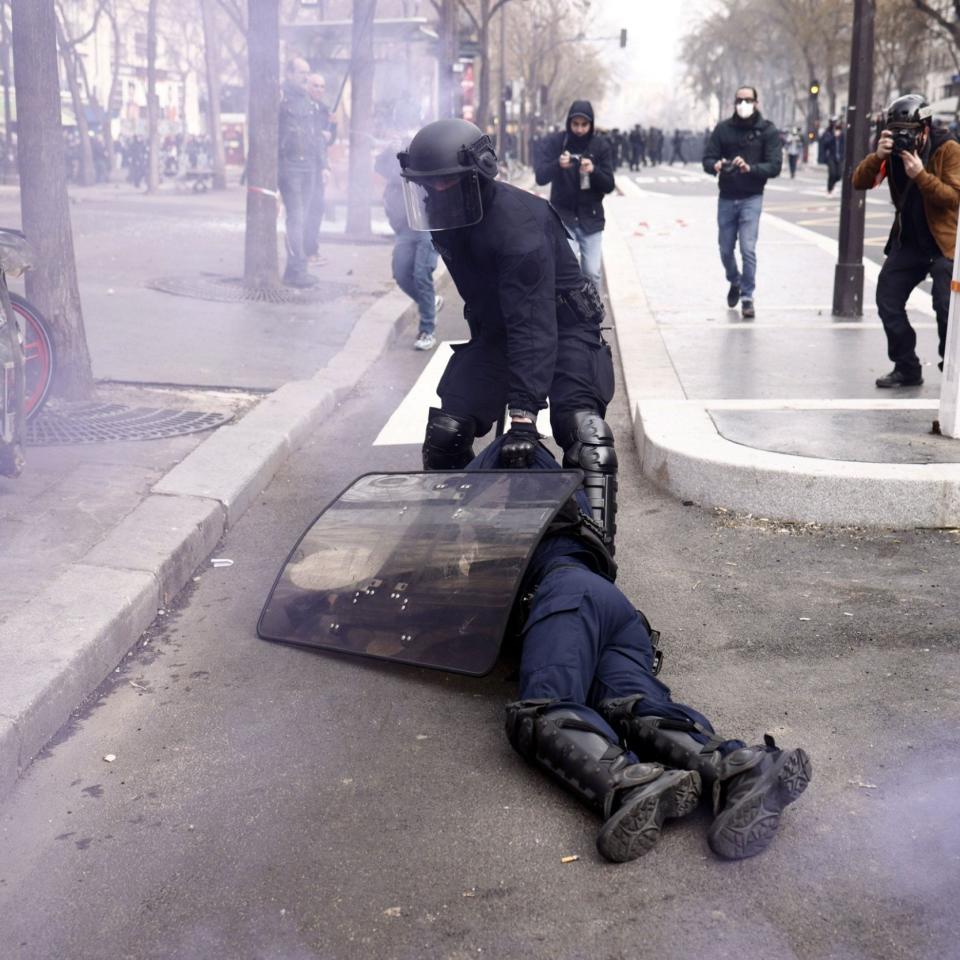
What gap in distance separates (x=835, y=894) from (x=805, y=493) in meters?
2.95

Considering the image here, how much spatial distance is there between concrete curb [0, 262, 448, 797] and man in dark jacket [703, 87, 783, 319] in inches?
176

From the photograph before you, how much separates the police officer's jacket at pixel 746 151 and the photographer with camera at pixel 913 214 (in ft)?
8.79

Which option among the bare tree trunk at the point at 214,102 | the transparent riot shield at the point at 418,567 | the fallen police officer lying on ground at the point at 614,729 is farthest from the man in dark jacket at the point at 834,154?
the fallen police officer lying on ground at the point at 614,729

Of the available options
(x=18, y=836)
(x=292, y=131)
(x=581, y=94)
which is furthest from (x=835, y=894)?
(x=581, y=94)

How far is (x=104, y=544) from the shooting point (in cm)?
473

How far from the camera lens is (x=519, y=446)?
4020 mm

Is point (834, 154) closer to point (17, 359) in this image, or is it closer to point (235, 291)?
point (235, 291)

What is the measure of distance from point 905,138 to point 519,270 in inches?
143

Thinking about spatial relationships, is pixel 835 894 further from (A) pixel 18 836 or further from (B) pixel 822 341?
(B) pixel 822 341

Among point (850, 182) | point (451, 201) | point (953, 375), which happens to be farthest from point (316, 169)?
point (451, 201)

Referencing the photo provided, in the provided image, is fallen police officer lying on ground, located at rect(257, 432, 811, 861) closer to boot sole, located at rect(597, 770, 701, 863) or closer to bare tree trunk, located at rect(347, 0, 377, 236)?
boot sole, located at rect(597, 770, 701, 863)

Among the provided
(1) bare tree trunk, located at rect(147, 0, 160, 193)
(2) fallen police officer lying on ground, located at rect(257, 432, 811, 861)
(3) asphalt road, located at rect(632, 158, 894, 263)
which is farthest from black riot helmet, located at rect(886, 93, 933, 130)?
(1) bare tree trunk, located at rect(147, 0, 160, 193)

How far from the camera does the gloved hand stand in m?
4.02

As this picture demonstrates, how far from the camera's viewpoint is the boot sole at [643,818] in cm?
277
